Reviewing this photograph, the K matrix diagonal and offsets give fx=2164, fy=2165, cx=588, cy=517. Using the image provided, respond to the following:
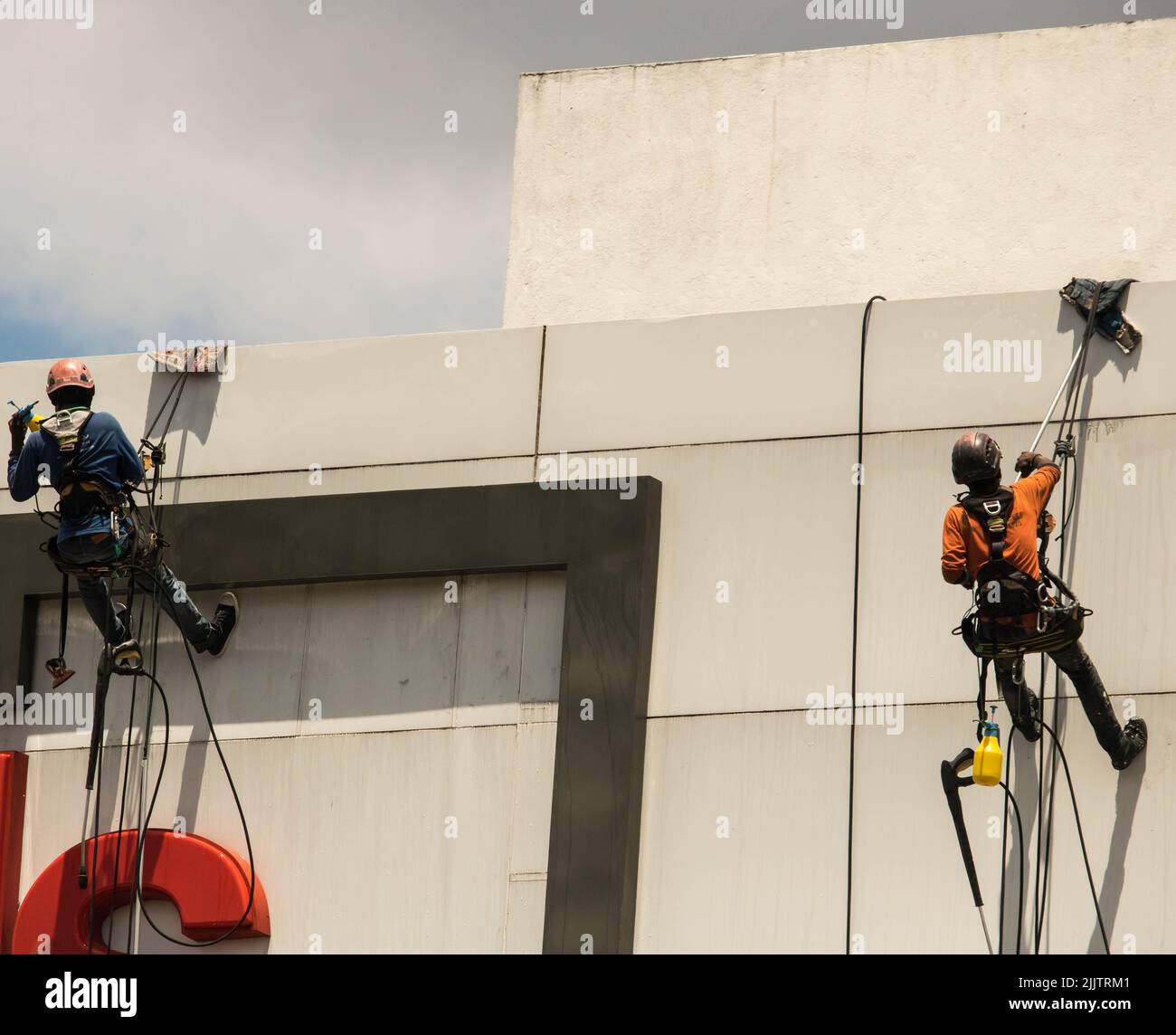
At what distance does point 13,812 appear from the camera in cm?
1619

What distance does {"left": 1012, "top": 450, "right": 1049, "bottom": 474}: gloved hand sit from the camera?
44.0 ft

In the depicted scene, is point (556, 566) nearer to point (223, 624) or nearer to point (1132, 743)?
point (223, 624)

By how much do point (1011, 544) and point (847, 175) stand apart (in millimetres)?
6104

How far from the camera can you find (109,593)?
1563cm

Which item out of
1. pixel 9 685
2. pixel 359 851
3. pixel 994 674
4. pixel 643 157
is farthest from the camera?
pixel 643 157

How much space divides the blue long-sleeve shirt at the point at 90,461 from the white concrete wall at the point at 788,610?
1.66 m

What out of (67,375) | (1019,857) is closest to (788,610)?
(1019,857)

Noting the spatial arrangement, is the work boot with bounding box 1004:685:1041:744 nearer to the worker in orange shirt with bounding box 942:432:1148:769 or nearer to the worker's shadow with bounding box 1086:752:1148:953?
the worker in orange shirt with bounding box 942:432:1148:769

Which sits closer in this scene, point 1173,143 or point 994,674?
point 994,674

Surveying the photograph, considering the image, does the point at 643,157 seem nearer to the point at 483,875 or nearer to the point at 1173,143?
the point at 1173,143

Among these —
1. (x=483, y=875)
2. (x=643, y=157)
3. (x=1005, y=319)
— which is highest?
(x=643, y=157)

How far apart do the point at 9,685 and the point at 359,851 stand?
320 centimetres

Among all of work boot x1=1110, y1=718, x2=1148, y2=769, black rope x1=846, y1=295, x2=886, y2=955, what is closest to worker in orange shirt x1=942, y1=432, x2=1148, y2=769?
work boot x1=1110, y1=718, x2=1148, y2=769
